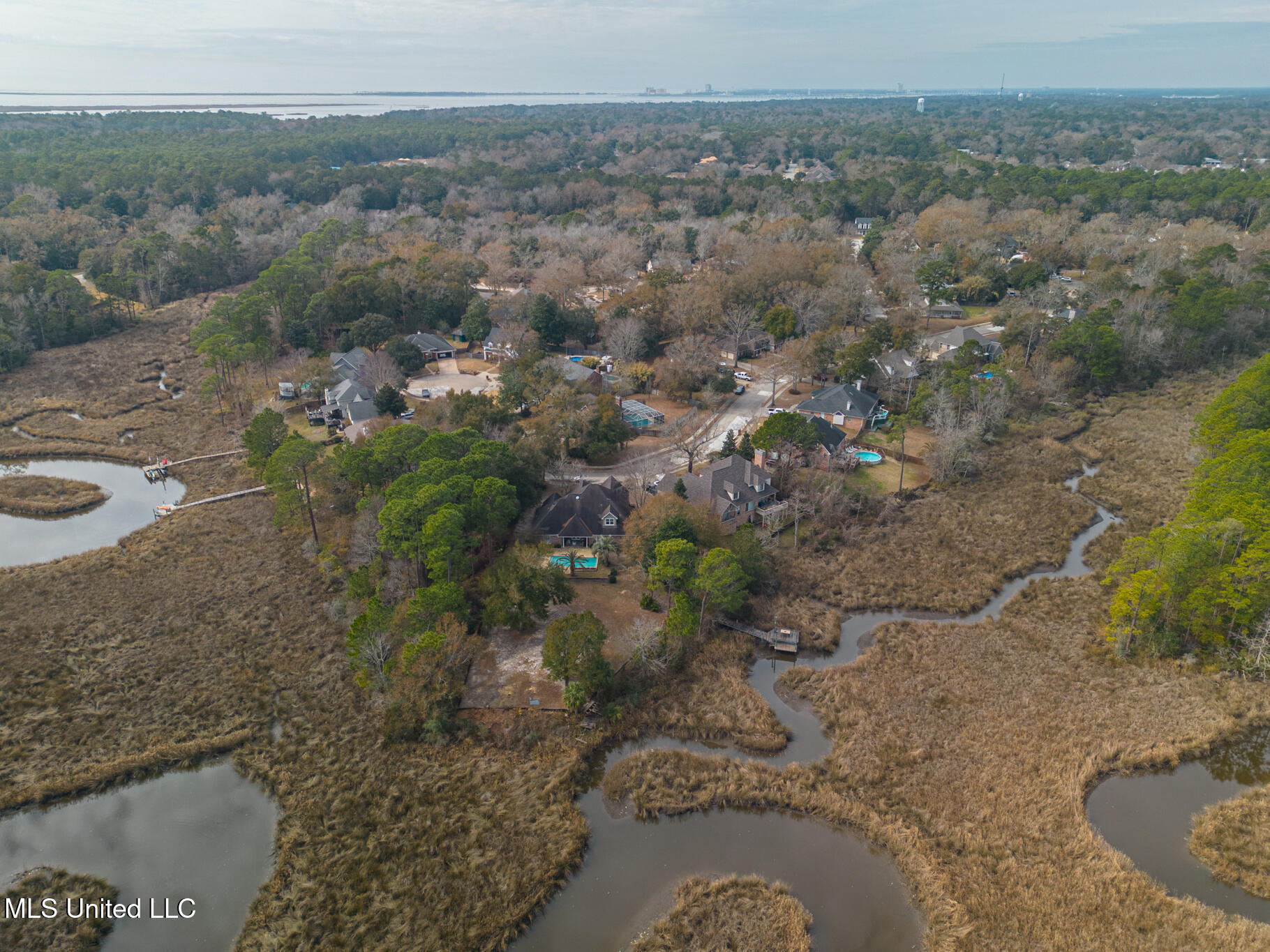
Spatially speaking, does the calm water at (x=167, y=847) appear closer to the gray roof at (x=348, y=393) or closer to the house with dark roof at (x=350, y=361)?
the gray roof at (x=348, y=393)

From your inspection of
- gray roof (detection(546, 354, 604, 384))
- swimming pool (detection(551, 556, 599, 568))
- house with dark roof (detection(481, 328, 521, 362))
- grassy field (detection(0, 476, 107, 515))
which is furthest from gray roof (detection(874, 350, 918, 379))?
grassy field (detection(0, 476, 107, 515))

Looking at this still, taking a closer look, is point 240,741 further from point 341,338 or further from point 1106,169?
point 1106,169

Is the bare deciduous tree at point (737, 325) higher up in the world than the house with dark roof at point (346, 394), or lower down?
higher up

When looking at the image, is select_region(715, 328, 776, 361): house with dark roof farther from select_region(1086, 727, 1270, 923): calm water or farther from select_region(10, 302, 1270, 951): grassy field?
select_region(1086, 727, 1270, 923): calm water

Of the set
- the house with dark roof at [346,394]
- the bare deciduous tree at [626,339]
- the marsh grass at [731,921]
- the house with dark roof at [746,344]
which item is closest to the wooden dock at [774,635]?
the marsh grass at [731,921]

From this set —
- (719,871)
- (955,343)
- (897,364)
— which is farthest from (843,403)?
(719,871)

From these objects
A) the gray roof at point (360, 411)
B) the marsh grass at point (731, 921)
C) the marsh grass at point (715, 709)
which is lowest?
the marsh grass at point (731, 921)

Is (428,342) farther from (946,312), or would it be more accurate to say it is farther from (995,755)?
(995,755)
